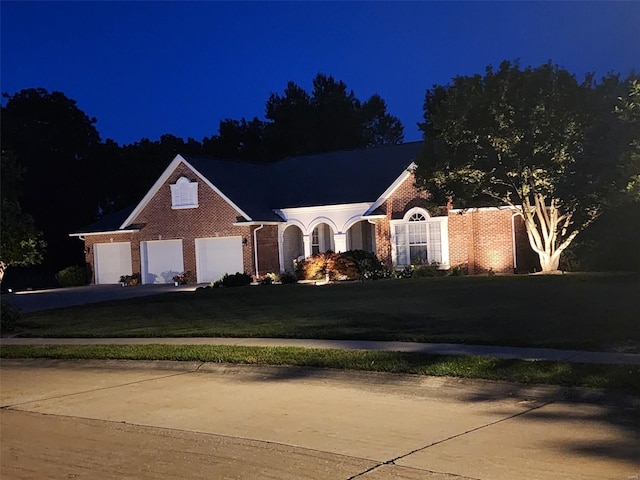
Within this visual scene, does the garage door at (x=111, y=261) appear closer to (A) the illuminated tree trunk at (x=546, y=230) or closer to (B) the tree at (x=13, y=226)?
(B) the tree at (x=13, y=226)

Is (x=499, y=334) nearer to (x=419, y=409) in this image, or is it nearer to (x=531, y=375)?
(x=531, y=375)

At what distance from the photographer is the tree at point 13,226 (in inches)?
744

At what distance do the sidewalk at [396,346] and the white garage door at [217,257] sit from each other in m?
16.5

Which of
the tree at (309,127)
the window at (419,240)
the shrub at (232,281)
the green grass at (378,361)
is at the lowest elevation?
the green grass at (378,361)

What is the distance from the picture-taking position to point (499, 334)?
14.1 metres

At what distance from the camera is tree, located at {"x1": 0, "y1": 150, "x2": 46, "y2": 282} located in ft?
62.0

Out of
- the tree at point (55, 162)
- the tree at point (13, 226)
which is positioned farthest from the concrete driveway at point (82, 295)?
→ the tree at point (55, 162)

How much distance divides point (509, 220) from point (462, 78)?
584 centimetres

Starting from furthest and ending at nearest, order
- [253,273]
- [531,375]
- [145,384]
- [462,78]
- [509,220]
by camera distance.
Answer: [253,273] < [509,220] < [462,78] < [145,384] < [531,375]

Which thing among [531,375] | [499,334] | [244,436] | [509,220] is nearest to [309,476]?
[244,436]

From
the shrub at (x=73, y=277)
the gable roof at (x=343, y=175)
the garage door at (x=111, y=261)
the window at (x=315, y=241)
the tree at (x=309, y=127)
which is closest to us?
the gable roof at (x=343, y=175)

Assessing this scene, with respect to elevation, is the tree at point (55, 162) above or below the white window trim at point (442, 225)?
above

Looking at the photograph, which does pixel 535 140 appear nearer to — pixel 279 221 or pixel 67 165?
pixel 279 221

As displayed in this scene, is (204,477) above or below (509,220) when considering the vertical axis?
below
